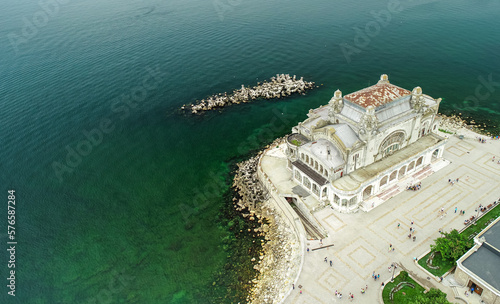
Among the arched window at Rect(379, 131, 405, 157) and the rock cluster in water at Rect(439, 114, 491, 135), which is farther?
the rock cluster in water at Rect(439, 114, 491, 135)

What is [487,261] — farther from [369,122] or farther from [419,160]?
[369,122]

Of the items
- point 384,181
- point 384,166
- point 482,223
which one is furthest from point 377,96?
point 482,223

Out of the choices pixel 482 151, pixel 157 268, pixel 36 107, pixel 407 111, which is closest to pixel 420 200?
pixel 407 111

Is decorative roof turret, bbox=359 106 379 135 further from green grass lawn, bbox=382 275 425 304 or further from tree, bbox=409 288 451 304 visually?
tree, bbox=409 288 451 304

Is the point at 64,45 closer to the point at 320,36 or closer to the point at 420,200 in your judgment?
the point at 320,36

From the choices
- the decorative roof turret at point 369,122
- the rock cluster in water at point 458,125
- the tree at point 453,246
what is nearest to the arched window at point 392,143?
the decorative roof turret at point 369,122

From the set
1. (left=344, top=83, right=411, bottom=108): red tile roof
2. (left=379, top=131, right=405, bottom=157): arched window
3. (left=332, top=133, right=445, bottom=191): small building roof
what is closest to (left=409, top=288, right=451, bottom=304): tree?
(left=332, top=133, right=445, bottom=191): small building roof

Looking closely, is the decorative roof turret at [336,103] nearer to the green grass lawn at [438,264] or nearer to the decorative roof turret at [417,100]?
the decorative roof turret at [417,100]

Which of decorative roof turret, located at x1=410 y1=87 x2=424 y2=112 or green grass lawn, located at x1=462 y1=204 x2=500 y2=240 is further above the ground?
decorative roof turret, located at x1=410 y1=87 x2=424 y2=112
